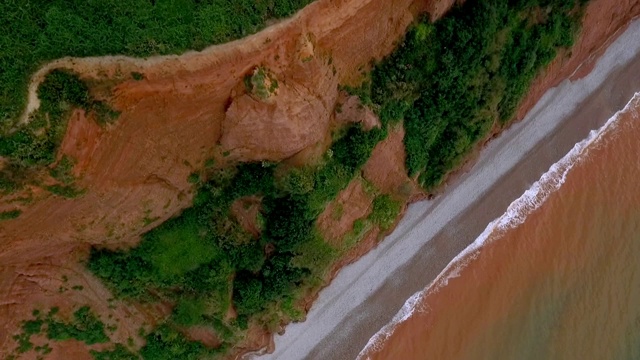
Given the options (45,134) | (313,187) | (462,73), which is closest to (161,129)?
(45,134)

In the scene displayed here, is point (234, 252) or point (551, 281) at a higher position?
point (234, 252)

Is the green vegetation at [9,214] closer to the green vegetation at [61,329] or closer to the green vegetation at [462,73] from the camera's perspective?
the green vegetation at [61,329]

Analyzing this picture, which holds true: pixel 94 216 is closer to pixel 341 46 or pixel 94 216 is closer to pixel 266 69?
pixel 266 69

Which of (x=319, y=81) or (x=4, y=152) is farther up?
(x=4, y=152)

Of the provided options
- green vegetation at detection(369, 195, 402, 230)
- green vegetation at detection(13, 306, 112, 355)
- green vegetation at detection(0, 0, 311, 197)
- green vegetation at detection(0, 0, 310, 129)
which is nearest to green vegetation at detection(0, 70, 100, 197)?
green vegetation at detection(0, 0, 311, 197)

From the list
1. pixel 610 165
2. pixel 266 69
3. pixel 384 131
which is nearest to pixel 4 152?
pixel 266 69

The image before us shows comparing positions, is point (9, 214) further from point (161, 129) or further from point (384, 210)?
point (384, 210)
